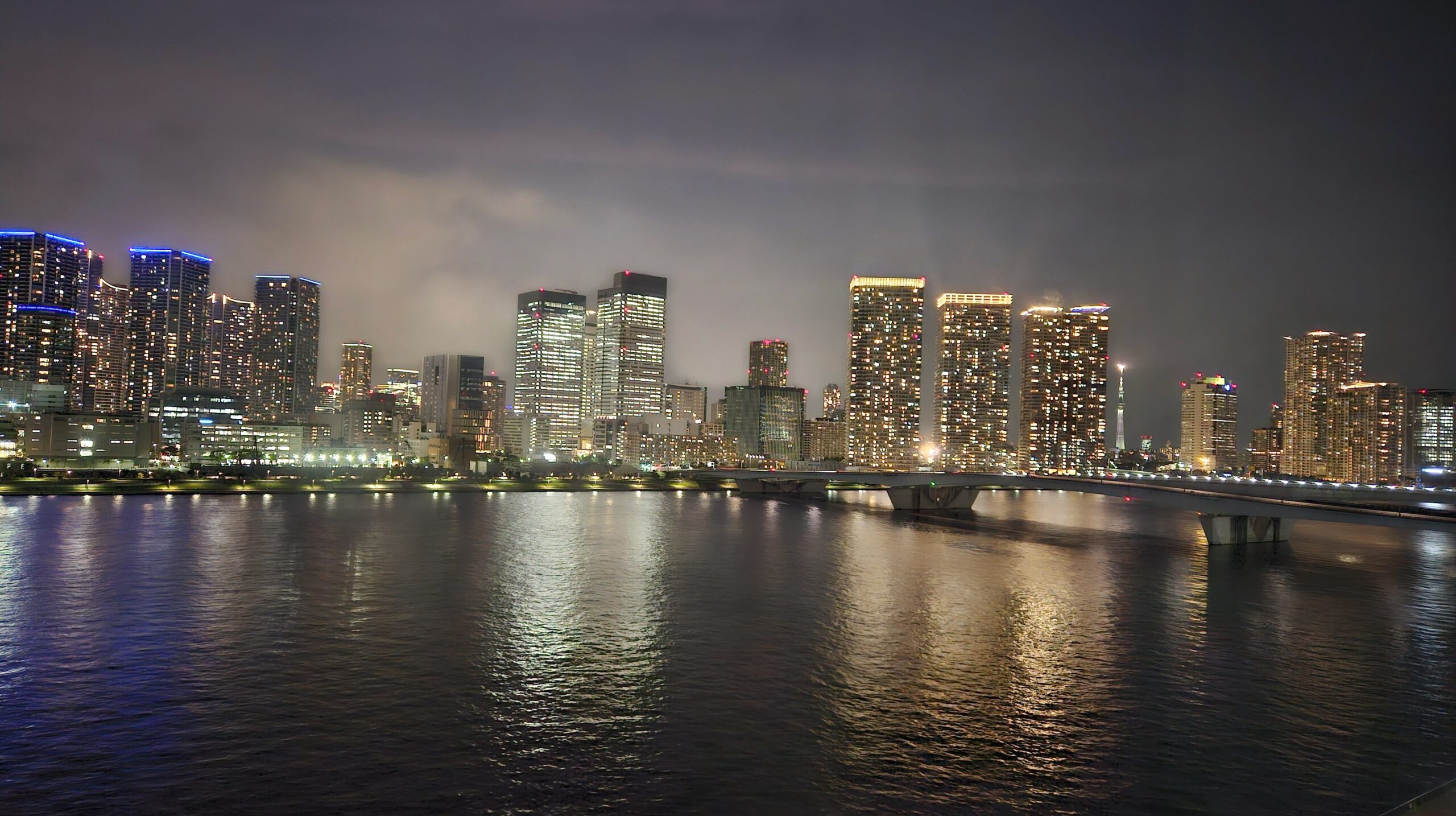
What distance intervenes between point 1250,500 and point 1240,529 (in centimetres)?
630

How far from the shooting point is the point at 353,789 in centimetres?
Answer: 2095

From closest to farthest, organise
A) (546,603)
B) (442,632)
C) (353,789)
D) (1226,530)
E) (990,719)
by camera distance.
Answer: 1. (353,789)
2. (990,719)
3. (442,632)
4. (546,603)
5. (1226,530)

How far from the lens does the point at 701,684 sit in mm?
31078

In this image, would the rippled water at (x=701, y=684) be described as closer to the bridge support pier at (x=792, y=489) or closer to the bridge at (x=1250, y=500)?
the bridge at (x=1250, y=500)

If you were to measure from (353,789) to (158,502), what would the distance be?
387 ft

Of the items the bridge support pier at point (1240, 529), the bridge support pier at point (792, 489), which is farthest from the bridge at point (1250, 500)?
the bridge support pier at point (792, 489)

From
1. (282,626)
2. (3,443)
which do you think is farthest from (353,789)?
(3,443)

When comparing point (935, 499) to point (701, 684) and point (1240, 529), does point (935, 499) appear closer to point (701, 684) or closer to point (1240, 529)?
point (1240, 529)

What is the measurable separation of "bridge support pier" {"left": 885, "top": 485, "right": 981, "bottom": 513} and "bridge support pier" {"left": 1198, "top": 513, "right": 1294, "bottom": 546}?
44982mm

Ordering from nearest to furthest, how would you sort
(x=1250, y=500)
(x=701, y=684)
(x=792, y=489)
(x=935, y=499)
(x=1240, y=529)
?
(x=701, y=684), (x=1250, y=500), (x=1240, y=529), (x=935, y=499), (x=792, y=489)

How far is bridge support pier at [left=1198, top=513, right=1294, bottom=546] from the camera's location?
90.1 m

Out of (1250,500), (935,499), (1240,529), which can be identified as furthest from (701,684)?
(935,499)

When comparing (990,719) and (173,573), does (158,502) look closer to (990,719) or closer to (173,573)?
(173,573)

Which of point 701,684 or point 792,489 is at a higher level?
point 701,684
